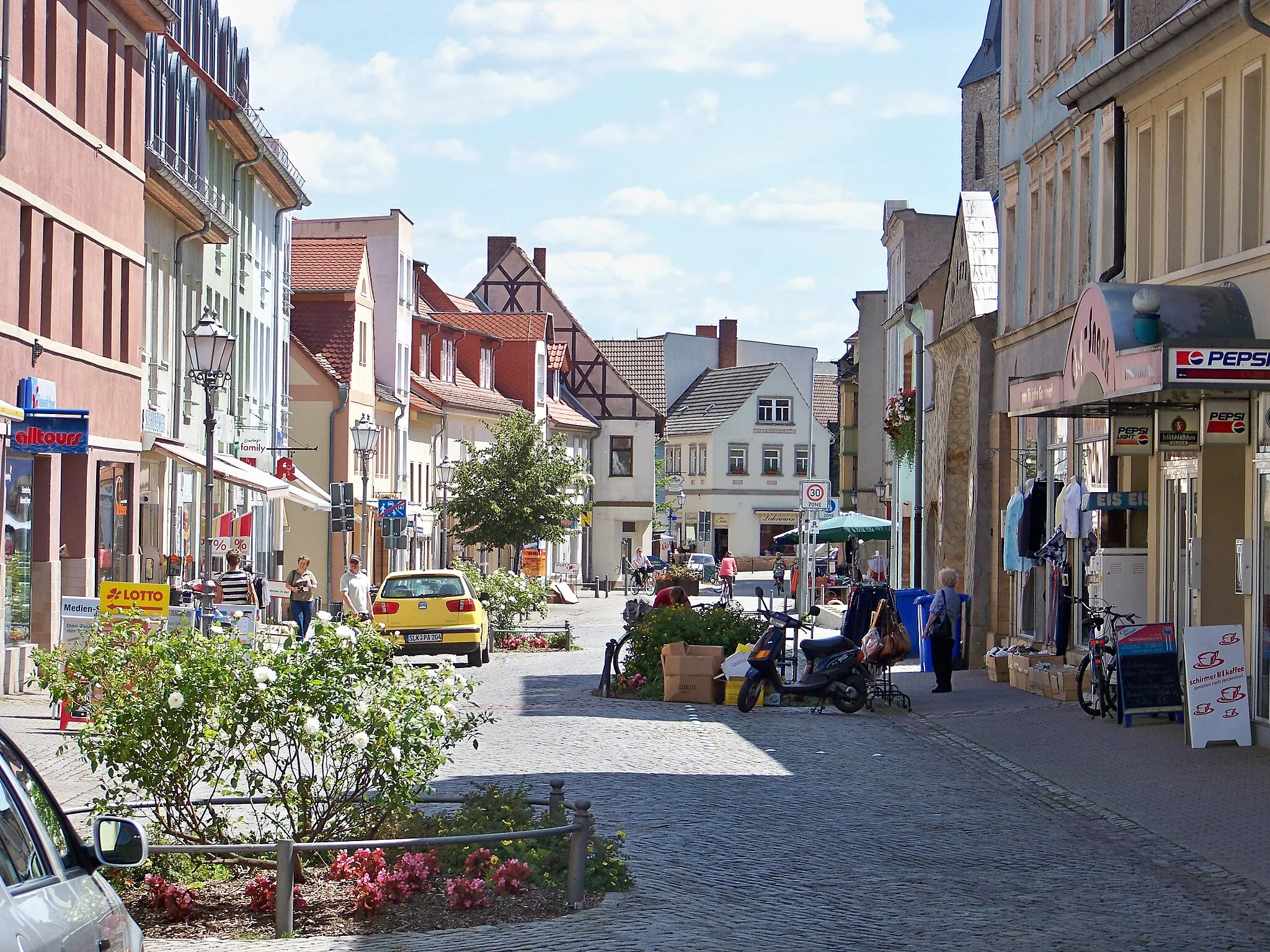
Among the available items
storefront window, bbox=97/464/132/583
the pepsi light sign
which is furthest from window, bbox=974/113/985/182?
the pepsi light sign

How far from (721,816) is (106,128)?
16768 millimetres

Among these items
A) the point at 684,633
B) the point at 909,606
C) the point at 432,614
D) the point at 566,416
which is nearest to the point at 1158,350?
A: the point at 684,633

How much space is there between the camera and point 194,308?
36031 mm

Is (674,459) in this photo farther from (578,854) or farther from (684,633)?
(578,854)

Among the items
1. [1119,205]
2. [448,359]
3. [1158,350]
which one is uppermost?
[448,359]

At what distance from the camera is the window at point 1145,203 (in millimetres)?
20703

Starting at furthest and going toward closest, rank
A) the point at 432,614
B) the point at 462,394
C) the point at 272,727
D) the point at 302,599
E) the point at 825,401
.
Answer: the point at 825,401, the point at 462,394, the point at 302,599, the point at 432,614, the point at 272,727

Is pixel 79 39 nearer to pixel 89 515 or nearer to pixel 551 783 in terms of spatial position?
pixel 89 515

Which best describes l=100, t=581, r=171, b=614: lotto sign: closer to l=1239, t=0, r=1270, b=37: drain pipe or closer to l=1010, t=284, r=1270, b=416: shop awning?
l=1010, t=284, r=1270, b=416: shop awning

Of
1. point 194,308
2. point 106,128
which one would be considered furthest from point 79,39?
point 194,308

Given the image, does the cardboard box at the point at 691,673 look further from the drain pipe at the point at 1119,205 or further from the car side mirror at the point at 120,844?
the car side mirror at the point at 120,844

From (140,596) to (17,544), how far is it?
3.28m

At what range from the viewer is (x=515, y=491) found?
57344 mm

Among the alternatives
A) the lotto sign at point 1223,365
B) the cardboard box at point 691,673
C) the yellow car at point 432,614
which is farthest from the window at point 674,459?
the lotto sign at point 1223,365
